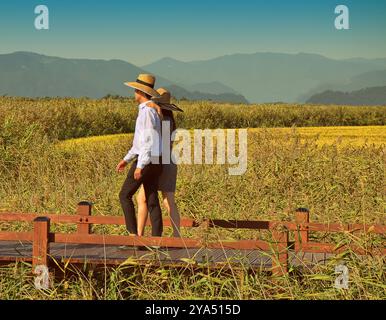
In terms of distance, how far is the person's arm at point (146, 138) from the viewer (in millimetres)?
7254

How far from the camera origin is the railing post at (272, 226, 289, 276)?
6004 mm

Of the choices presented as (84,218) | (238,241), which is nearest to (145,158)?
(84,218)

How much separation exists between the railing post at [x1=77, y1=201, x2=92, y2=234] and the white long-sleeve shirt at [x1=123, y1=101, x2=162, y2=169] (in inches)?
34.8

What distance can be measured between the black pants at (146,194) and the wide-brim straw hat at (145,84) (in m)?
0.70

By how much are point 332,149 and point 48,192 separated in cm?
491

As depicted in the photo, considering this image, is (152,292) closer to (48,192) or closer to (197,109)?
(48,192)

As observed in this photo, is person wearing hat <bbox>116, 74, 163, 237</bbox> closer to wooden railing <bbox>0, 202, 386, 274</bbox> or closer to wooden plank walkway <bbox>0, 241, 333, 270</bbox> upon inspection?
wooden plank walkway <bbox>0, 241, 333, 270</bbox>

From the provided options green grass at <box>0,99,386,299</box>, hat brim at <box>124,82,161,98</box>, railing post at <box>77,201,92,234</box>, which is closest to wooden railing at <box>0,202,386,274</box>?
green grass at <box>0,99,386,299</box>

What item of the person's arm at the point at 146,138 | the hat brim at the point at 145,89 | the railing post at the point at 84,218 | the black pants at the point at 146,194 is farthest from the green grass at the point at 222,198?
the hat brim at the point at 145,89

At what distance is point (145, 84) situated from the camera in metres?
7.53

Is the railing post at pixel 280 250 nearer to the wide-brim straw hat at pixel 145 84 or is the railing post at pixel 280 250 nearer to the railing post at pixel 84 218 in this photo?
the wide-brim straw hat at pixel 145 84
